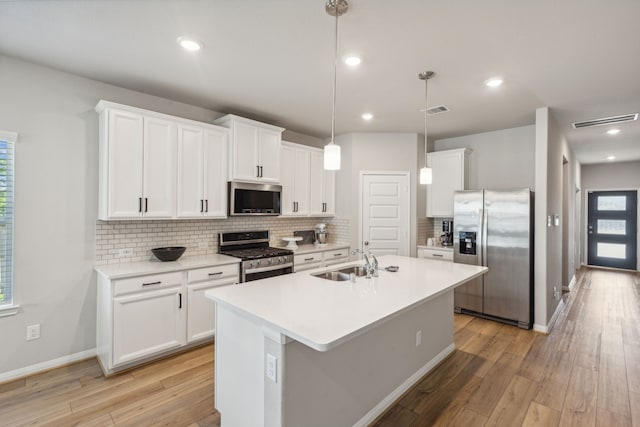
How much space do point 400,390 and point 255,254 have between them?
209cm

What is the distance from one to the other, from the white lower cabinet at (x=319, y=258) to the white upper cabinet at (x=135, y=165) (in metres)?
1.72

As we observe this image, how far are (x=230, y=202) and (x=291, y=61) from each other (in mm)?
1792

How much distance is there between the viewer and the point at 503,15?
2.01 m

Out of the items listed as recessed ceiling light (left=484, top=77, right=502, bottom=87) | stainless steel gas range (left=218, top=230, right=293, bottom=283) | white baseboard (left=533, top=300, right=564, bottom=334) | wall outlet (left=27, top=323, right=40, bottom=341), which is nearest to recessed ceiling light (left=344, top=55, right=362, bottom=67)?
recessed ceiling light (left=484, top=77, right=502, bottom=87)

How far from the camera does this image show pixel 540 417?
227cm

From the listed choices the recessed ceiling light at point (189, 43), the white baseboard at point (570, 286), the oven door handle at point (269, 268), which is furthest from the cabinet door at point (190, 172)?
the white baseboard at point (570, 286)

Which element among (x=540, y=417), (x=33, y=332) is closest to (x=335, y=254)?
(x=540, y=417)

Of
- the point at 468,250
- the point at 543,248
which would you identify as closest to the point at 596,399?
the point at 543,248

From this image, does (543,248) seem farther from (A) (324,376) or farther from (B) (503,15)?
(A) (324,376)

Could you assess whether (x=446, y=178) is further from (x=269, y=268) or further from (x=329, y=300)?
(x=329, y=300)

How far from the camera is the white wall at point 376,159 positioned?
5.02 m

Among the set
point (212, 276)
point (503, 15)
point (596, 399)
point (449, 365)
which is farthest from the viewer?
point (212, 276)

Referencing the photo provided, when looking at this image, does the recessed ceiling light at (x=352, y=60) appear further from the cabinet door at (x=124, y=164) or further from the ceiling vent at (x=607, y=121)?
the ceiling vent at (x=607, y=121)

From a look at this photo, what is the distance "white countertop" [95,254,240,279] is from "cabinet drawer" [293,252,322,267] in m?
0.95
